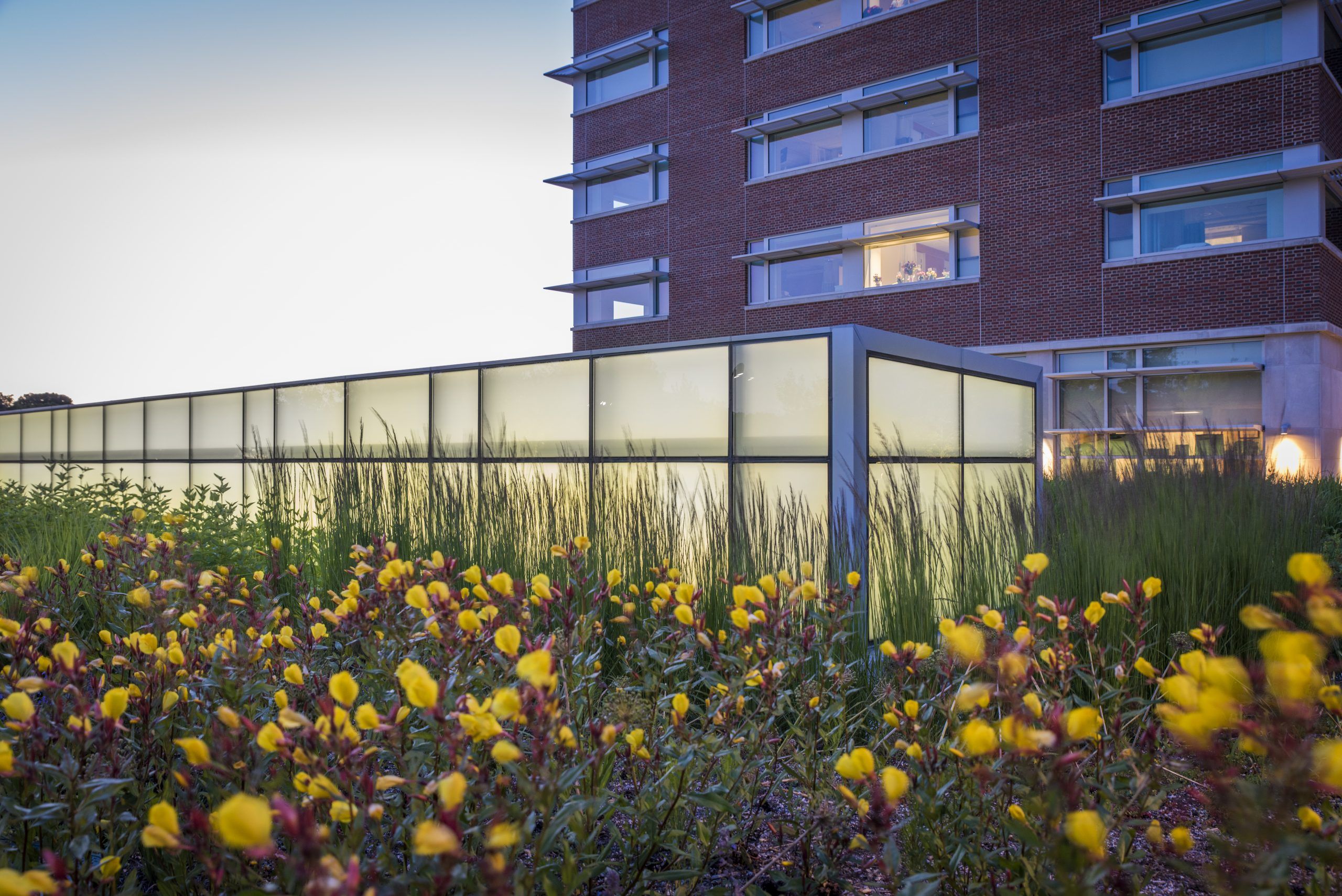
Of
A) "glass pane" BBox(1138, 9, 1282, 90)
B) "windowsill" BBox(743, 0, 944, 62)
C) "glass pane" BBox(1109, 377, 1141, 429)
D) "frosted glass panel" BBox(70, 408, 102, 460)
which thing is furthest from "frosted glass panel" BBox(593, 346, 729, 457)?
"windowsill" BBox(743, 0, 944, 62)

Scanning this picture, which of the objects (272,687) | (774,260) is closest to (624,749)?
(272,687)

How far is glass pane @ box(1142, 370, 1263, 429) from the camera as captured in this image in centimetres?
1349

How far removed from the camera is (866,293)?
16.9 metres

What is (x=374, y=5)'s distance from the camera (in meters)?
8.17

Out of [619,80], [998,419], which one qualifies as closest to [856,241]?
[619,80]

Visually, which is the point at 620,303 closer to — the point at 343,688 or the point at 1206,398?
the point at 1206,398

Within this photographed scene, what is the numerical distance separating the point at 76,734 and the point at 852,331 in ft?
16.3

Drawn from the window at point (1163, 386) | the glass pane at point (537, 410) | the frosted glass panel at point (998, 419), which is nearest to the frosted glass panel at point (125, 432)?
the glass pane at point (537, 410)

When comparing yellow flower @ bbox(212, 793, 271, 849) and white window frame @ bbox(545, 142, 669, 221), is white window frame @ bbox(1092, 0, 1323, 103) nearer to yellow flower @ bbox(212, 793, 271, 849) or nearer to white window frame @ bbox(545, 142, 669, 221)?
white window frame @ bbox(545, 142, 669, 221)

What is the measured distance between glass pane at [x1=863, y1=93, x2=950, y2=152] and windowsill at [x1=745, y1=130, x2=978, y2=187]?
170 millimetres

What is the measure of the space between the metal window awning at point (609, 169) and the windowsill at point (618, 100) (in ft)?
5.12

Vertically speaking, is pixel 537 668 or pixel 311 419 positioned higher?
pixel 311 419

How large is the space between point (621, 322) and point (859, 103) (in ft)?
23.6

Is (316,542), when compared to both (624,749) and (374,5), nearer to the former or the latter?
(624,749)
